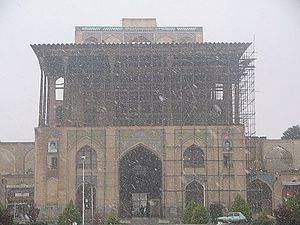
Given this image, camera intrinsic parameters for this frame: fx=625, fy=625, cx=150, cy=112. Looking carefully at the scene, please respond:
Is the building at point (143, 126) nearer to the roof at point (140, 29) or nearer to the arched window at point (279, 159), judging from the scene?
the roof at point (140, 29)

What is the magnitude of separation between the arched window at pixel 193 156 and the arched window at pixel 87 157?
200 inches

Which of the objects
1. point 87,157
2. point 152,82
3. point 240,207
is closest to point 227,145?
point 240,207

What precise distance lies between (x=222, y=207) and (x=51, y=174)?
9638mm

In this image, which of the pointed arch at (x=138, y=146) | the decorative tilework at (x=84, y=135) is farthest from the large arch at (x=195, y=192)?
the decorative tilework at (x=84, y=135)

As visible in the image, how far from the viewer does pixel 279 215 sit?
24094 millimetres

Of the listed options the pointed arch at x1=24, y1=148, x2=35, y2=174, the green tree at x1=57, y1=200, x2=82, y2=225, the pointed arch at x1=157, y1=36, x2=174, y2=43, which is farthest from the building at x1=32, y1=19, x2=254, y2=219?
the pointed arch at x1=24, y1=148, x2=35, y2=174

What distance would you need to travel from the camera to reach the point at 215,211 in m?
33.2

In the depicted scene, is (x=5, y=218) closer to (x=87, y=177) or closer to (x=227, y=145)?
(x=87, y=177)

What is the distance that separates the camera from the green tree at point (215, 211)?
3191 cm

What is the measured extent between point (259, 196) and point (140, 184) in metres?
7.28

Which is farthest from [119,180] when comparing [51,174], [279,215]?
[279,215]

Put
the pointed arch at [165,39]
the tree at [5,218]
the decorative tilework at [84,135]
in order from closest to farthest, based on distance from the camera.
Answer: the tree at [5,218]
the decorative tilework at [84,135]
the pointed arch at [165,39]

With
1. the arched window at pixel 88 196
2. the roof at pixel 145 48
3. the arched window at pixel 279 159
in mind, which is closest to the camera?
the arched window at pixel 88 196

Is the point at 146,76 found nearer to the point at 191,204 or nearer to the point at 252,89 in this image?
the point at 252,89
